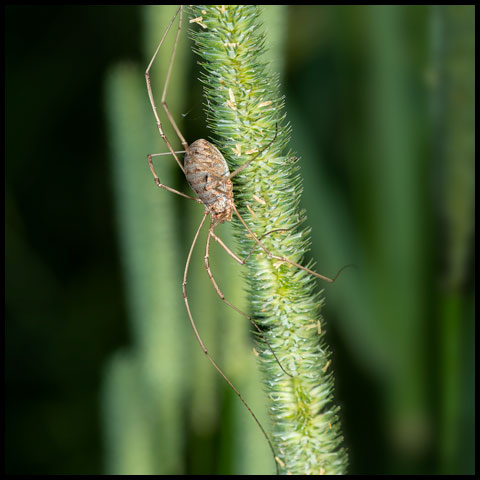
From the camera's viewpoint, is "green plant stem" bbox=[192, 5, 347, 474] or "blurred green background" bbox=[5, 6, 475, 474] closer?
"green plant stem" bbox=[192, 5, 347, 474]

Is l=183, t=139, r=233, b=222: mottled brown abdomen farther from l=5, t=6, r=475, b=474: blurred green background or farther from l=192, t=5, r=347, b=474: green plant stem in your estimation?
l=192, t=5, r=347, b=474: green plant stem

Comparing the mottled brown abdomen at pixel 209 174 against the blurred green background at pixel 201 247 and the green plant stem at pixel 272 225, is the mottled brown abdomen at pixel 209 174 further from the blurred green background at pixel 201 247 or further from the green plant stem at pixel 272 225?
the green plant stem at pixel 272 225

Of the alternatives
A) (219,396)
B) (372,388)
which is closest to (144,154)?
(219,396)

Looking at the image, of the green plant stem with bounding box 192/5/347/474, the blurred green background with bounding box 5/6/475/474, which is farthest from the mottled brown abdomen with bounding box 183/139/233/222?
the green plant stem with bounding box 192/5/347/474

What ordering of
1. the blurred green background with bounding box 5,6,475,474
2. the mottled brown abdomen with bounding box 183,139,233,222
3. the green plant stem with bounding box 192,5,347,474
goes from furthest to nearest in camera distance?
the blurred green background with bounding box 5,6,475,474
the mottled brown abdomen with bounding box 183,139,233,222
the green plant stem with bounding box 192,5,347,474

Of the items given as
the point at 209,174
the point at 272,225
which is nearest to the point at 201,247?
the point at 209,174

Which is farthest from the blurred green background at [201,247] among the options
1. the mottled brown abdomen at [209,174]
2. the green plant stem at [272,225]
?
the green plant stem at [272,225]

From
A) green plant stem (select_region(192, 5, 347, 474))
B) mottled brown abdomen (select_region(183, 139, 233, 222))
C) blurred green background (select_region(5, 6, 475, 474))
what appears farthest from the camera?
blurred green background (select_region(5, 6, 475, 474))

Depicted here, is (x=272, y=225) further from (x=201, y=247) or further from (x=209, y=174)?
(x=201, y=247)
